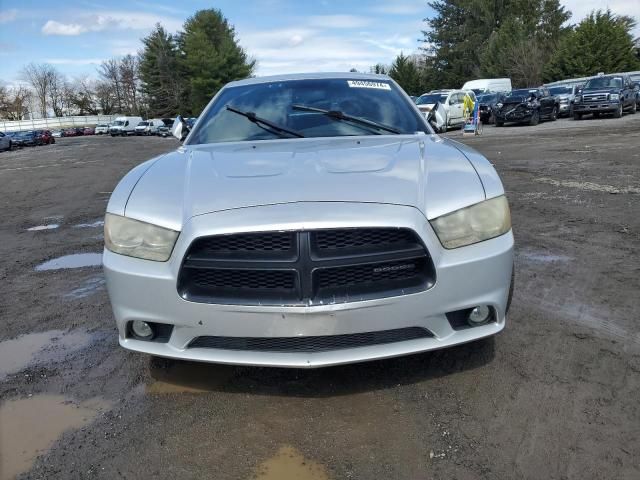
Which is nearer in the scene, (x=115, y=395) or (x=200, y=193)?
(x=200, y=193)

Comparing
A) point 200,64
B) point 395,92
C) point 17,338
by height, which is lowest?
point 17,338

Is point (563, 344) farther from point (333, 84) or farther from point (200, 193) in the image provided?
point (333, 84)

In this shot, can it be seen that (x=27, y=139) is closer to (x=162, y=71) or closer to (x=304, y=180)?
(x=162, y=71)

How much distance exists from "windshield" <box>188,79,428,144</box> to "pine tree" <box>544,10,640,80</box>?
50905mm

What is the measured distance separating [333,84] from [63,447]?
9.97ft

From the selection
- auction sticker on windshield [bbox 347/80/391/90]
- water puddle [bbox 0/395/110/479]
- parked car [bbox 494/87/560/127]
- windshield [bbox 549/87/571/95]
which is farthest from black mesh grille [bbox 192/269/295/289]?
windshield [bbox 549/87/571/95]

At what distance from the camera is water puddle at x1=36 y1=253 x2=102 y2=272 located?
5309 mm

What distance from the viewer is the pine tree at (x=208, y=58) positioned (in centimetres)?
7219

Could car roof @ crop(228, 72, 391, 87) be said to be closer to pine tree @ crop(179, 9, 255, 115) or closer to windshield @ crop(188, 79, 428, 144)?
windshield @ crop(188, 79, 428, 144)

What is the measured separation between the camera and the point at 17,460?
7.49 feet

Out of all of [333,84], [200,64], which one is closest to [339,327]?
[333,84]

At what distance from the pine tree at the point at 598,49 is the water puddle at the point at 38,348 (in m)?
52.8

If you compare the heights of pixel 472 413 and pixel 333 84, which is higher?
pixel 333 84

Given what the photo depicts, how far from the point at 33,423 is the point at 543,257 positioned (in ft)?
13.3
